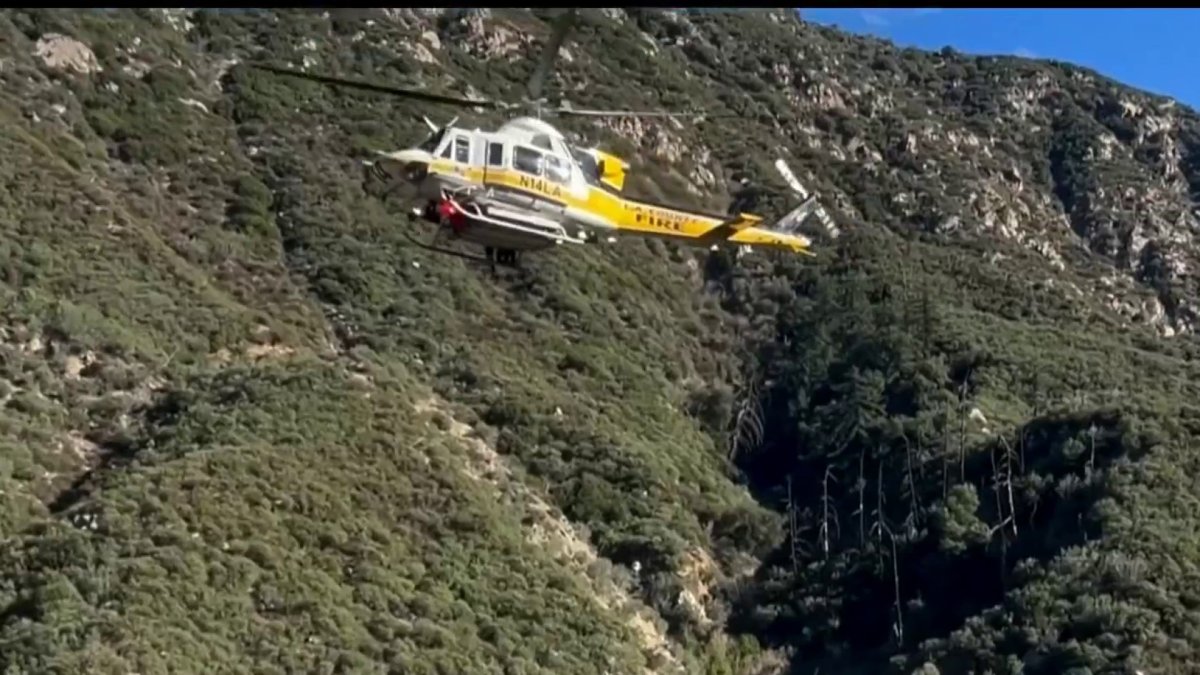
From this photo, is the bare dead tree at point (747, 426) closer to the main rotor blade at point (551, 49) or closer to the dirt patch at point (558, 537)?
the dirt patch at point (558, 537)

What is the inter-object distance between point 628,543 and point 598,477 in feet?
8.50

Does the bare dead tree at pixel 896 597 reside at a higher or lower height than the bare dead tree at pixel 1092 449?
lower

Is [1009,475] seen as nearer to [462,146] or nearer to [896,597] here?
[896,597]

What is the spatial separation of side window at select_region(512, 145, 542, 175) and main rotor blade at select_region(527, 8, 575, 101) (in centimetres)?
276

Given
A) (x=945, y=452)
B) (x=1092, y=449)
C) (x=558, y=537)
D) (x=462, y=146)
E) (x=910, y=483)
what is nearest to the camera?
(x=462, y=146)

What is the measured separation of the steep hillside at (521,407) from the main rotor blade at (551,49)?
40.7 feet

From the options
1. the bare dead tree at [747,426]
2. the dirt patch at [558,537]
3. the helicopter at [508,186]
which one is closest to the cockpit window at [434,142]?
the helicopter at [508,186]

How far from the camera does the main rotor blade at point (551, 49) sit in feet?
26.4

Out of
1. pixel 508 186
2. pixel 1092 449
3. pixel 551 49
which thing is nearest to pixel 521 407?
pixel 1092 449

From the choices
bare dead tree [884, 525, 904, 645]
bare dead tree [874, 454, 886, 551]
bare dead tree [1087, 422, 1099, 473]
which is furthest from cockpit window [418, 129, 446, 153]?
bare dead tree [1087, 422, 1099, 473]

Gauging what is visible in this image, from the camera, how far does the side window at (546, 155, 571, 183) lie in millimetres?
20312

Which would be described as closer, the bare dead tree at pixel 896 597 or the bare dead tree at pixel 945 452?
the bare dead tree at pixel 896 597

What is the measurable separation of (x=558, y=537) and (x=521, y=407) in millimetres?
5776

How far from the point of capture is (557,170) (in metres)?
20.5
